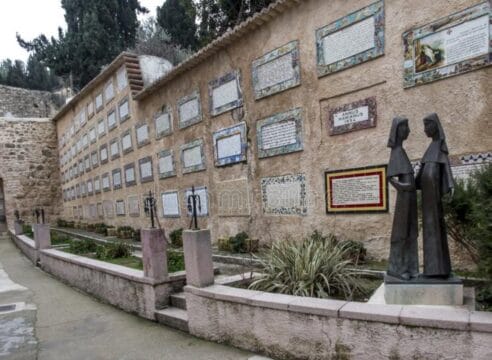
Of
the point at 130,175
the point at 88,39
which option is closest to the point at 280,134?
the point at 130,175

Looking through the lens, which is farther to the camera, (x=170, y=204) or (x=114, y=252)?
(x=170, y=204)

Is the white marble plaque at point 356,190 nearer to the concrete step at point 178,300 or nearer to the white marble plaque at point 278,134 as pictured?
the white marble plaque at point 278,134

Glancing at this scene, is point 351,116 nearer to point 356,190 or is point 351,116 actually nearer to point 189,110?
point 356,190

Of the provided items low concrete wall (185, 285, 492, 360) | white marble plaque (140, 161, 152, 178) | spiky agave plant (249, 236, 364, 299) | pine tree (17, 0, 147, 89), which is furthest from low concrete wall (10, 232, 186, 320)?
pine tree (17, 0, 147, 89)

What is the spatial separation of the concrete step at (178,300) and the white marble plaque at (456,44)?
383 cm

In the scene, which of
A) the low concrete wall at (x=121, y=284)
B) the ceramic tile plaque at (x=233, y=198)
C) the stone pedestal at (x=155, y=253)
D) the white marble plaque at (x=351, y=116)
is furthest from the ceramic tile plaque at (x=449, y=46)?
the low concrete wall at (x=121, y=284)

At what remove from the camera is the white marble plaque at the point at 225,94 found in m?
6.85

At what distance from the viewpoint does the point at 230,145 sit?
6.99 m

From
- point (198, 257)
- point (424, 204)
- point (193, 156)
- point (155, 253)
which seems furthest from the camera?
point (193, 156)

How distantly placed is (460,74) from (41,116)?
70.0 feet

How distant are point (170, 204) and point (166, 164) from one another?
96 centimetres

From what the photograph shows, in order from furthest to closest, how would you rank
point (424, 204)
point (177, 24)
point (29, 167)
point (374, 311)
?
point (29, 167) → point (177, 24) → point (424, 204) → point (374, 311)

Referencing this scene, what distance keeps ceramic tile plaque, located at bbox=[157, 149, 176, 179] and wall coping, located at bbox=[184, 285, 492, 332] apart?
5.61 m

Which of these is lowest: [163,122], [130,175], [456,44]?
[130,175]
